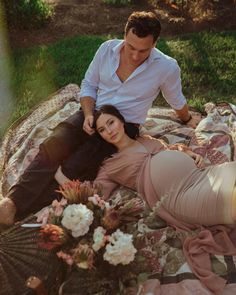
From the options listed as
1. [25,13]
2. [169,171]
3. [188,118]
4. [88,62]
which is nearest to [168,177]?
[169,171]

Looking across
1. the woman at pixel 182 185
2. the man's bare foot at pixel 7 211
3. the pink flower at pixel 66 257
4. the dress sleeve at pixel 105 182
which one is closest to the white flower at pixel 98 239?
the pink flower at pixel 66 257

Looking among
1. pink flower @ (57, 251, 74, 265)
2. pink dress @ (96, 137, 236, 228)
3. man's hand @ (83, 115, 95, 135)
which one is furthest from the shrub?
pink flower @ (57, 251, 74, 265)

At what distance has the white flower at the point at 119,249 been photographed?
9.14 feet

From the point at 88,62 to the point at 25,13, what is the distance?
1456 mm

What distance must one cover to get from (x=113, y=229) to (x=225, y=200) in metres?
0.85

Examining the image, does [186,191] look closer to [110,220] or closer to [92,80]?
[110,220]

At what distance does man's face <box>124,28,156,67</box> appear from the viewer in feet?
12.8

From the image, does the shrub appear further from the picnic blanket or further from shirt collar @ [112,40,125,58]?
shirt collar @ [112,40,125,58]

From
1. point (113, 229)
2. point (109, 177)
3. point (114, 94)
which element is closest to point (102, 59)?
point (114, 94)

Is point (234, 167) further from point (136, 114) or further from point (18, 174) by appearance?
point (18, 174)

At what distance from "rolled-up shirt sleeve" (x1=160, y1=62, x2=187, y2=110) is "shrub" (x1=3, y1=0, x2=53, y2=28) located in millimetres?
3413

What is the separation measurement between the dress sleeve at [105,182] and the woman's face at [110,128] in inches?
10.1

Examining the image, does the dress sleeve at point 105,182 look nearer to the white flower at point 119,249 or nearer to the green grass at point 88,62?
the white flower at point 119,249

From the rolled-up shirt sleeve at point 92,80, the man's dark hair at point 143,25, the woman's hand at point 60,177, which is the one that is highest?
the man's dark hair at point 143,25
